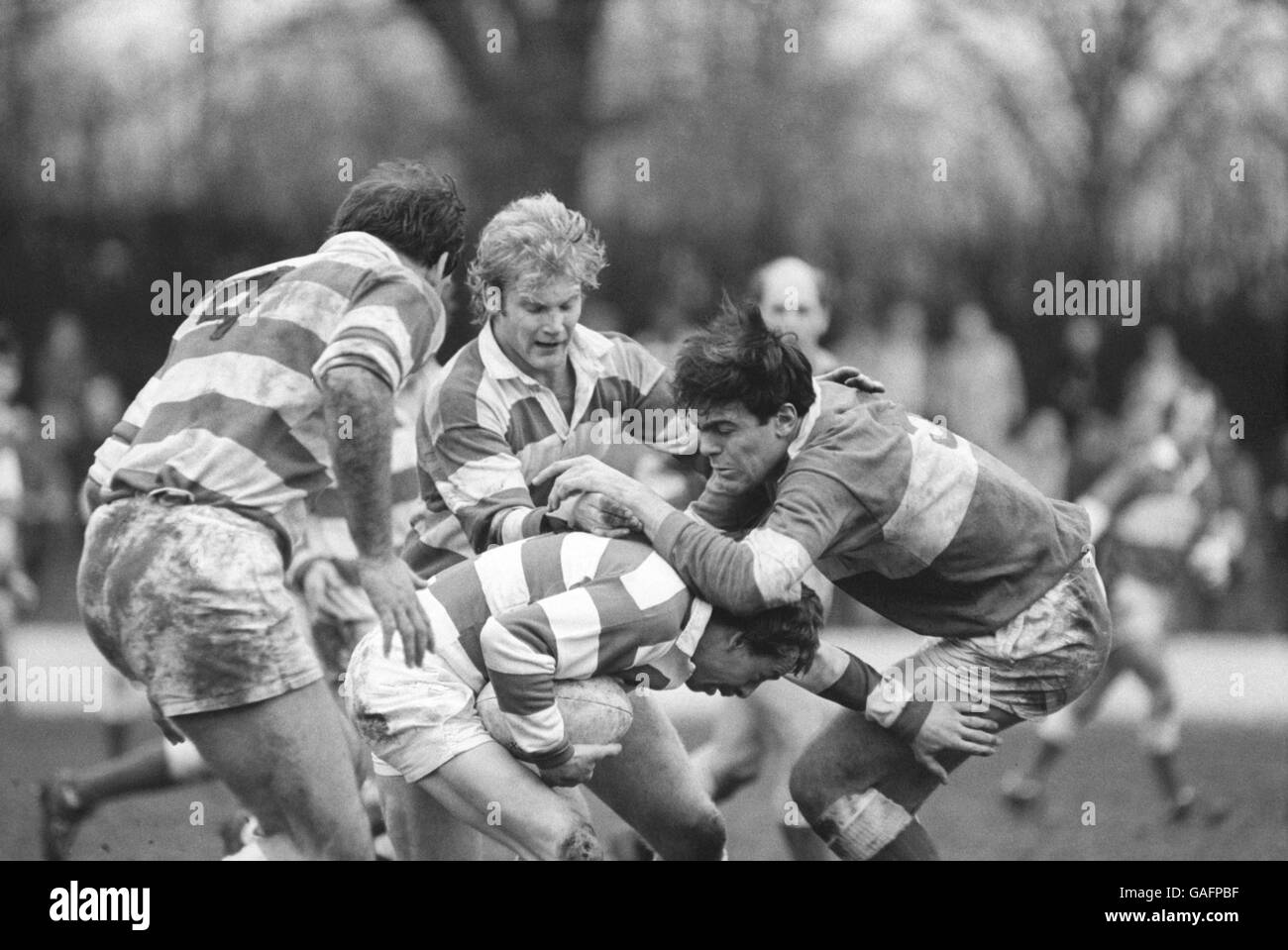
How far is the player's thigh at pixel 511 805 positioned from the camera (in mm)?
3670

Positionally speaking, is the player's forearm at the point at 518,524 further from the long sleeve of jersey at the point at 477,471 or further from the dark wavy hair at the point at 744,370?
the dark wavy hair at the point at 744,370

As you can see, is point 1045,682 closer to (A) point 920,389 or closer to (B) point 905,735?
(B) point 905,735

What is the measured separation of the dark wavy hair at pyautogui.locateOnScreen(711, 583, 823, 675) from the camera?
12.5ft

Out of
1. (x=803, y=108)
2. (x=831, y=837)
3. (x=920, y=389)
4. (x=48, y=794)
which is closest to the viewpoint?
(x=831, y=837)

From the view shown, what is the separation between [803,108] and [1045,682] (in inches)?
413

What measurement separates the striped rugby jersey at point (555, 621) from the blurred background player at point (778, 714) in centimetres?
136

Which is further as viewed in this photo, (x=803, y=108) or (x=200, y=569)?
(x=803, y=108)

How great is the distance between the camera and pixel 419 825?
399cm

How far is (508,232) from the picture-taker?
4242 mm

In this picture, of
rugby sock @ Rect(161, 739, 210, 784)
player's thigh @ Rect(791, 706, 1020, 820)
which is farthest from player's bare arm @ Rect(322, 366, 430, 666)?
rugby sock @ Rect(161, 739, 210, 784)

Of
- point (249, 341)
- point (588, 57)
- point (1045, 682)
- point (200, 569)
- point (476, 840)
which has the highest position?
point (588, 57)

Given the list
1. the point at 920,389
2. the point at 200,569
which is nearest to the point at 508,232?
the point at 200,569

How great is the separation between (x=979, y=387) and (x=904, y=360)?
1.74 feet

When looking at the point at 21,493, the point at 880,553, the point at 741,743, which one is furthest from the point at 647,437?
the point at 21,493
